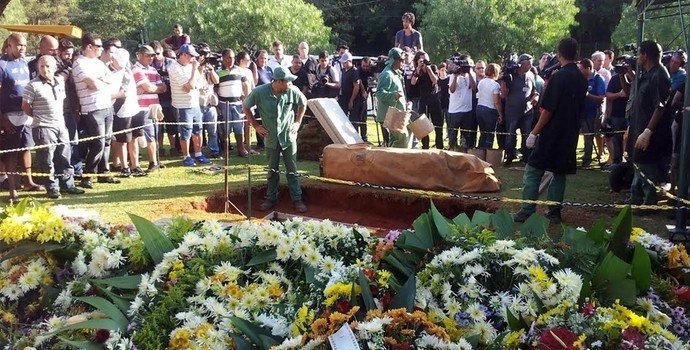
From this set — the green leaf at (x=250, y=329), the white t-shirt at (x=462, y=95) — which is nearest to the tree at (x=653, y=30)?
the white t-shirt at (x=462, y=95)

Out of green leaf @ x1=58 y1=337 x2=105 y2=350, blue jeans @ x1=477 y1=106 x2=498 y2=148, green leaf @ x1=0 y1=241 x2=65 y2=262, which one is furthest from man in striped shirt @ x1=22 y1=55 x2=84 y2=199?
blue jeans @ x1=477 y1=106 x2=498 y2=148

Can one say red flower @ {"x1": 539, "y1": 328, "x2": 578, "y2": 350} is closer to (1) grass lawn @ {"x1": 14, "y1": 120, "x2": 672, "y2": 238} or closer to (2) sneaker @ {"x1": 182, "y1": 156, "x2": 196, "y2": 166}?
(1) grass lawn @ {"x1": 14, "y1": 120, "x2": 672, "y2": 238}

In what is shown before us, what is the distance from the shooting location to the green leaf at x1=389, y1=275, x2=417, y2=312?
2.90 meters

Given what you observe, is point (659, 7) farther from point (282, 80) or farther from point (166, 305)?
point (166, 305)

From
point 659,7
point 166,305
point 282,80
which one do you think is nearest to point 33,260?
point 166,305

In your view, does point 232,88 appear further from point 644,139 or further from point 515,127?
point 644,139

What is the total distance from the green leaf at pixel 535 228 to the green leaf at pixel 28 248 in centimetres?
270

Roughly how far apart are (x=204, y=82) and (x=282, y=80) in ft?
12.4

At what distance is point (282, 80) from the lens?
816cm

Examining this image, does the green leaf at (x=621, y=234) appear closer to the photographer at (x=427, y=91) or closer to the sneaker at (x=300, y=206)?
the sneaker at (x=300, y=206)

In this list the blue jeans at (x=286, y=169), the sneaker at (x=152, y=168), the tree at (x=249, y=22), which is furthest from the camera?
the tree at (x=249, y=22)

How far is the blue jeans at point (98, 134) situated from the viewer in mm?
9094

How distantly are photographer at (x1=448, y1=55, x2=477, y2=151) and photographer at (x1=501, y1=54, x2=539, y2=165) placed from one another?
879 millimetres

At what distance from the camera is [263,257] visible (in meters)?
3.50
